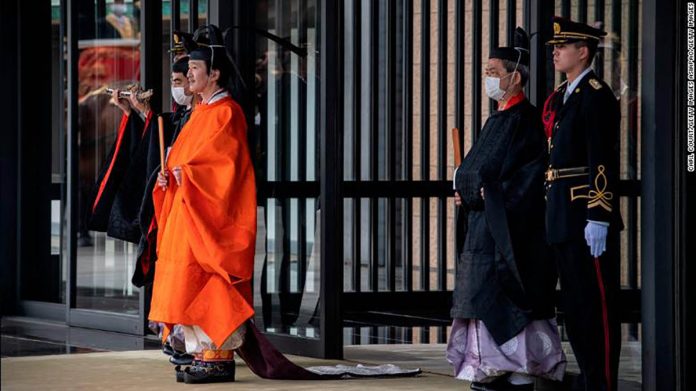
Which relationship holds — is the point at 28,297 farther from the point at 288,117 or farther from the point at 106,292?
the point at 288,117

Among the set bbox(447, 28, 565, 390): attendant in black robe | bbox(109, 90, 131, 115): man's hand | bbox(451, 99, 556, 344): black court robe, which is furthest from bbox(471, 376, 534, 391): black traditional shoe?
bbox(109, 90, 131, 115): man's hand

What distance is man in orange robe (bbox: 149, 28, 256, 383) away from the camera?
22.1 feet

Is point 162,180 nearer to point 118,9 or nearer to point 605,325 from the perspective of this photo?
point 605,325

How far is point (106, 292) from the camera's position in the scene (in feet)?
35.2

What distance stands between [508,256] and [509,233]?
92 mm

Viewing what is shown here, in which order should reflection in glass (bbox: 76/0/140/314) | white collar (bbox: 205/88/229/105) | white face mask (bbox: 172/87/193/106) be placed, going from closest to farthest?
white collar (bbox: 205/88/229/105) < white face mask (bbox: 172/87/193/106) < reflection in glass (bbox: 76/0/140/314)

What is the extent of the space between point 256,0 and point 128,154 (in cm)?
104

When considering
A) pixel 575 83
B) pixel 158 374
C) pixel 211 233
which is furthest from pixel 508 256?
pixel 158 374

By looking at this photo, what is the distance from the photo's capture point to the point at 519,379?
6332 millimetres

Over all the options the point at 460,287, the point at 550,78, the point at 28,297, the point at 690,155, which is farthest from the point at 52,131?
the point at 690,155

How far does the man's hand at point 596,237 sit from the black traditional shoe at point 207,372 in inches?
72.2

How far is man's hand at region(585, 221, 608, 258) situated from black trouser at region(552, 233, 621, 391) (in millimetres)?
79

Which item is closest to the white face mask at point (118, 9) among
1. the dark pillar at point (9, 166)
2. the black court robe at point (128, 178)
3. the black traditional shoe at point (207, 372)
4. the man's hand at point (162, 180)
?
the dark pillar at point (9, 166)

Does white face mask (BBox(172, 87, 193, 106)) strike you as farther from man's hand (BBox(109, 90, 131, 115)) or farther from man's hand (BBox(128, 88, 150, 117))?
man's hand (BBox(109, 90, 131, 115))
